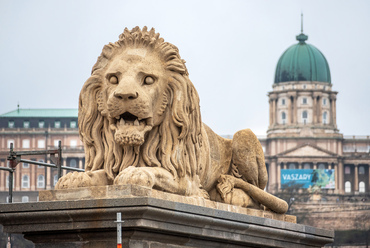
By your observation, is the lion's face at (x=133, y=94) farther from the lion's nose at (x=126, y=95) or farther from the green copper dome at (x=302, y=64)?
the green copper dome at (x=302, y=64)

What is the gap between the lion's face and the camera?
38.3 ft

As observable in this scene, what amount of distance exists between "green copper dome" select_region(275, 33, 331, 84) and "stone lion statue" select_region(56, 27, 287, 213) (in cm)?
17655

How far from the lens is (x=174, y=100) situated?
12.2 metres

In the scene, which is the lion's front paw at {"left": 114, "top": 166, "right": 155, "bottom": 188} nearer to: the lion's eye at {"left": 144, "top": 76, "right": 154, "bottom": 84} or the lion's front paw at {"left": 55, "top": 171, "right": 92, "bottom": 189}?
the lion's front paw at {"left": 55, "top": 171, "right": 92, "bottom": 189}

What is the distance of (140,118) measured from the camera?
11.8m

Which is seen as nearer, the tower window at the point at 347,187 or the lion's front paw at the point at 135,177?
the lion's front paw at the point at 135,177

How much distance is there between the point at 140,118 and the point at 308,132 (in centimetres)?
17571

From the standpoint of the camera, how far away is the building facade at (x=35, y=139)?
575 ft

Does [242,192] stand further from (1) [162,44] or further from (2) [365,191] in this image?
(2) [365,191]

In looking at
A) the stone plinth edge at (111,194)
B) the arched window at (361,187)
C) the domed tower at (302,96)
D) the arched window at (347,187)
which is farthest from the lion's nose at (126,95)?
the domed tower at (302,96)

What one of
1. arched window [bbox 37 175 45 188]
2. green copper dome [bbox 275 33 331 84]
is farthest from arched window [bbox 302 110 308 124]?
arched window [bbox 37 175 45 188]

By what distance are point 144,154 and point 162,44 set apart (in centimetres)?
104

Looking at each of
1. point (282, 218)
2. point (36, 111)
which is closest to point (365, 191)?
point (36, 111)

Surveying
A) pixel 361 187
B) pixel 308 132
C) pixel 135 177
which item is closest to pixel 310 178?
pixel 308 132
